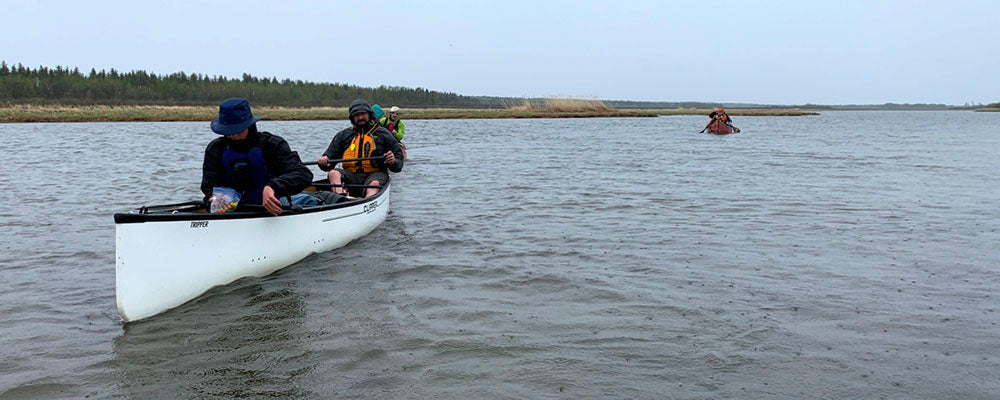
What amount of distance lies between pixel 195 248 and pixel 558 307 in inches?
126

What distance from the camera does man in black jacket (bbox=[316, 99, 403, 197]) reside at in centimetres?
1048

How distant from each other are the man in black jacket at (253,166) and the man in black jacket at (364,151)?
134 inches

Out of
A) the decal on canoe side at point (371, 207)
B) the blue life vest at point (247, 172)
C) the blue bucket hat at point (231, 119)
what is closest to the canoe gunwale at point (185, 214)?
the blue life vest at point (247, 172)

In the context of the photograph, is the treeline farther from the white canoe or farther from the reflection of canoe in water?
the white canoe

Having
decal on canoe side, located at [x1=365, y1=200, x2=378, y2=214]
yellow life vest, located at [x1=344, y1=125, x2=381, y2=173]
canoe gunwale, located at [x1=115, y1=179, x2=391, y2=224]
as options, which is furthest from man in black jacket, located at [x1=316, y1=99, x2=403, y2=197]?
canoe gunwale, located at [x1=115, y1=179, x2=391, y2=224]

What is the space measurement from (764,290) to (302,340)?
4.24m

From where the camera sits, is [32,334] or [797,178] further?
[797,178]

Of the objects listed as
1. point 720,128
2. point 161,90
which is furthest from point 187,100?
point 720,128

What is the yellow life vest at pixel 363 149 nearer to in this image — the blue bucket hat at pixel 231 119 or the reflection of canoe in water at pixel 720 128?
Result: the blue bucket hat at pixel 231 119

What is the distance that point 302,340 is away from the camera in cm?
549

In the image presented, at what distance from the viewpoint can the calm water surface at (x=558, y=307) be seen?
15.5 feet

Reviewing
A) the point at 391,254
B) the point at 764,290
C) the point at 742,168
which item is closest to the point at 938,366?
the point at 764,290

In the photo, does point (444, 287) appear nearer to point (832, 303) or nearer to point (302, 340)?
point (302, 340)

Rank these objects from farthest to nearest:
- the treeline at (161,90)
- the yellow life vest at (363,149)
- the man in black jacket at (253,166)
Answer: the treeline at (161,90), the yellow life vest at (363,149), the man in black jacket at (253,166)
